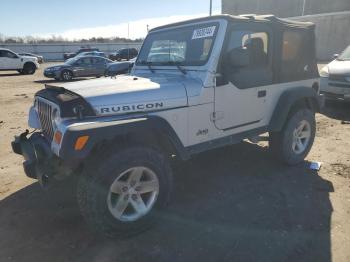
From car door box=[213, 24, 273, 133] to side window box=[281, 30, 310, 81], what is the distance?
1.10 feet

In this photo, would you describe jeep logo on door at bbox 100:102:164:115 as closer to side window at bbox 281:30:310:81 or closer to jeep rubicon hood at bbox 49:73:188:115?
jeep rubicon hood at bbox 49:73:188:115

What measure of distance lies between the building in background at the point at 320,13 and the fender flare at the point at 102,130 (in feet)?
95.4

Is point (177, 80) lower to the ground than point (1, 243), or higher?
higher

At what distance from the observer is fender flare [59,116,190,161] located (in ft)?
9.03

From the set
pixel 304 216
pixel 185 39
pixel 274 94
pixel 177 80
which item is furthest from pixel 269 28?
pixel 304 216

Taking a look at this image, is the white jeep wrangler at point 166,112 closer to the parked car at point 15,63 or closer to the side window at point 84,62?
the side window at point 84,62

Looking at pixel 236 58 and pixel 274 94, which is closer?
pixel 236 58

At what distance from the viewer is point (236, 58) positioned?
359 centimetres

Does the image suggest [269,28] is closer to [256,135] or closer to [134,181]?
[256,135]

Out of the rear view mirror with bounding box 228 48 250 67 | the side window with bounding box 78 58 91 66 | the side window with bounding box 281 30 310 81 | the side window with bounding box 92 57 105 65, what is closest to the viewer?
the rear view mirror with bounding box 228 48 250 67

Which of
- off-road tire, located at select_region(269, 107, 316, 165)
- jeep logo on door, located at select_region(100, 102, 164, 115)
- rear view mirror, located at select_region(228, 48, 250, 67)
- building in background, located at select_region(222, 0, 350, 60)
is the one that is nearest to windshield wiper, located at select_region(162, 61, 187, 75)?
rear view mirror, located at select_region(228, 48, 250, 67)

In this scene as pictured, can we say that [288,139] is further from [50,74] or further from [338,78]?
[50,74]

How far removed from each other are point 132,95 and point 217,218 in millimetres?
1619

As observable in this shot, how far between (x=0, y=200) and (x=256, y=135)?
3.38 meters
